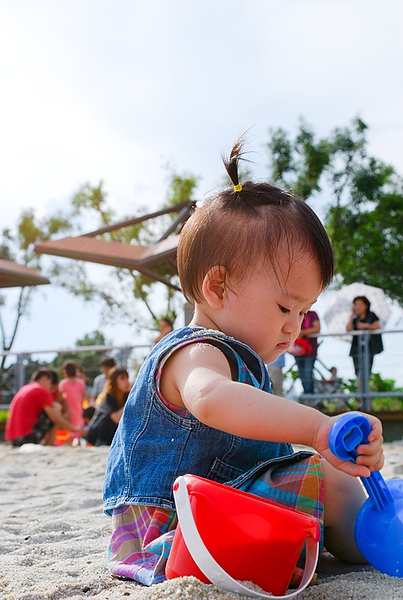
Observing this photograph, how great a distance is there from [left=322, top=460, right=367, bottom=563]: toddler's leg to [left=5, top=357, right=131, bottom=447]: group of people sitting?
4.53 m

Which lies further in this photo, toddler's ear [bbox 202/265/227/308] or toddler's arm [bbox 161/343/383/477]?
toddler's ear [bbox 202/265/227/308]

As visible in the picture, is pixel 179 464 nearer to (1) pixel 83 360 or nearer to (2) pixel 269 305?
(2) pixel 269 305

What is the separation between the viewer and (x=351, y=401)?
302 inches

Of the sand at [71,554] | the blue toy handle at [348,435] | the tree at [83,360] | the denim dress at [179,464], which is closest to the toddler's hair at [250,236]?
the denim dress at [179,464]

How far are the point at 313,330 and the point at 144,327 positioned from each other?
12.9m

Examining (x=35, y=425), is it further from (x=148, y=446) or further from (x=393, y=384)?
(x=148, y=446)

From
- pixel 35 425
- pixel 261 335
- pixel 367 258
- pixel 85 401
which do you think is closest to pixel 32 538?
pixel 261 335

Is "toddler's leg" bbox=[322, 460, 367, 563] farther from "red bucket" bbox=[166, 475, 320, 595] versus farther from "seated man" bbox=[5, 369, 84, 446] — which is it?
"seated man" bbox=[5, 369, 84, 446]

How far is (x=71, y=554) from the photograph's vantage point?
184cm

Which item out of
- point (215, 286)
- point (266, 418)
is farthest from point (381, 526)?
point (215, 286)

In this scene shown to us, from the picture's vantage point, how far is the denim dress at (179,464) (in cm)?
142

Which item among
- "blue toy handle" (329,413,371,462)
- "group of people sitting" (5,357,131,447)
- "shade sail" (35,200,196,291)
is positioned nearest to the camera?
"blue toy handle" (329,413,371,462)

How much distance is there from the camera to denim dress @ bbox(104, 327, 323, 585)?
1.42 m

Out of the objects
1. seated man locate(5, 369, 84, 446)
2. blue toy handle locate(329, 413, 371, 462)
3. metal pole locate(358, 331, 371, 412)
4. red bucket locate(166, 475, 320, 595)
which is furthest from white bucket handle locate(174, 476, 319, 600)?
metal pole locate(358, 331, 371, 412)
